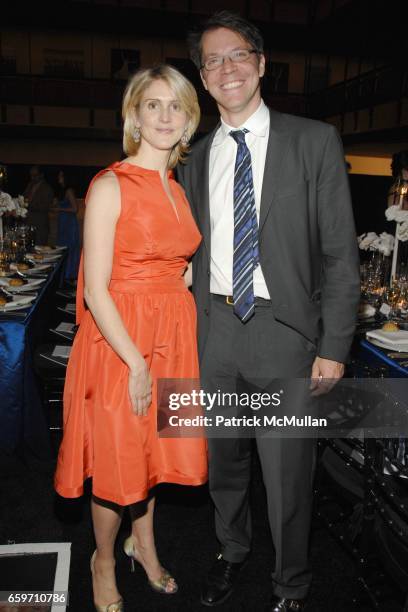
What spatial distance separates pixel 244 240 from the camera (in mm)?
1778

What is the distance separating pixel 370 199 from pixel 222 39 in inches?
496

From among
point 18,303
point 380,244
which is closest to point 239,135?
point 18,303

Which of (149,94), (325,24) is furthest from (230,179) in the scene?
(325,24)

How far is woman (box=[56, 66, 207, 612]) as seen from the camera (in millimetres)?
1685

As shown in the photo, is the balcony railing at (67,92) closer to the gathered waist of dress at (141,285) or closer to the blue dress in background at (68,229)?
the blue dress in background at (68,229)

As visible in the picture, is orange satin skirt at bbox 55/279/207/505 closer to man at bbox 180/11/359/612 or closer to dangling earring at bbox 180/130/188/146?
man at bbox 180/11/359/612

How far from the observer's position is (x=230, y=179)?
187 cm

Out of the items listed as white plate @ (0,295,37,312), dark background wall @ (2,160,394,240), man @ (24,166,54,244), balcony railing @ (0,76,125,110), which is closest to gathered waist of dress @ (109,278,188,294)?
white plate @ (0,295,37,312)

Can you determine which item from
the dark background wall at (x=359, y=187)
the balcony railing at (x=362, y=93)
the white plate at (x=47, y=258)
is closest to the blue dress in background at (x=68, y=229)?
the white plate at (x=47, y=258)

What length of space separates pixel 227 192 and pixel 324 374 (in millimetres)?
689

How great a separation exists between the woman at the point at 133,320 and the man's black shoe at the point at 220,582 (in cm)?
36

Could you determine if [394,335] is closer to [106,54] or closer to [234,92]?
[234,92]

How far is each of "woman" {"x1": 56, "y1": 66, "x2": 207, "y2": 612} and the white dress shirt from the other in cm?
9

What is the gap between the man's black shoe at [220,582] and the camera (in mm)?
2020
